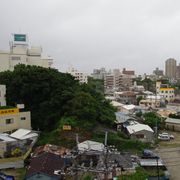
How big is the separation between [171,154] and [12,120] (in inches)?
545

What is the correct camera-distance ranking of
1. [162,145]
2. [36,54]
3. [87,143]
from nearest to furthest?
[87,143], [162,145], [36,54]

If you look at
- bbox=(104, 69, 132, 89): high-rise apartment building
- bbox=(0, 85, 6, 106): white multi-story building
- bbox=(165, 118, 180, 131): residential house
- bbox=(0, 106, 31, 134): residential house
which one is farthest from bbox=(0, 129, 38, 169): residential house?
bbox=(104, 69, 132, 89): high-rise apartment building

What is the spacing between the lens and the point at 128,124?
19.8 metres

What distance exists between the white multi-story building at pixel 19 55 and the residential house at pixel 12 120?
20.7 metres

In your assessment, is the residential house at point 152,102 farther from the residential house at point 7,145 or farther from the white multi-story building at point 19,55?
the residential house at point 7,145

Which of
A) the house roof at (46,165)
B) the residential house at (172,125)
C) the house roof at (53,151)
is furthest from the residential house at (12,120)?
the residential house at (172,125)

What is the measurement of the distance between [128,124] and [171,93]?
82.9 ft

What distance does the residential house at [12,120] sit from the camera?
1581 centimetres

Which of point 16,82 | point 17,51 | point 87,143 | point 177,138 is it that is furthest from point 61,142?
point 17,51

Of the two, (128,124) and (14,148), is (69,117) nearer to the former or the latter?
(14,148)

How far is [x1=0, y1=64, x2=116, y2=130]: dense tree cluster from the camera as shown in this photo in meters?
17.0

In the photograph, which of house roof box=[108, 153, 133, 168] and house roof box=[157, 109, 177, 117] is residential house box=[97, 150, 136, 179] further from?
house roof box=[157, 109, 177, 117]

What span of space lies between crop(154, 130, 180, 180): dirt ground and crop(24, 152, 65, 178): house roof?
6654 mm

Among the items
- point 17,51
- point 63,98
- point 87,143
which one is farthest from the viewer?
point 17,51
